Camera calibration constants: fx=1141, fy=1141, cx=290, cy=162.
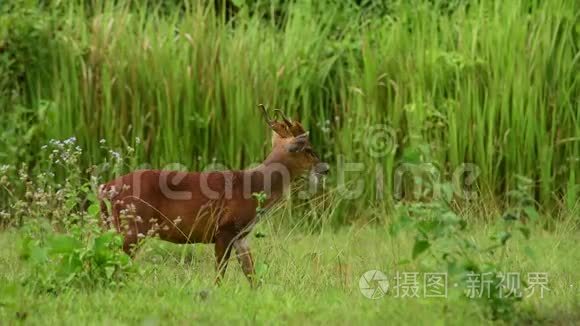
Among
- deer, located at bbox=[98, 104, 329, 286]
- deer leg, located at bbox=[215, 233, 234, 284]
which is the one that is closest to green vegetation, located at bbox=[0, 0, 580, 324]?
deer, located at bbox=[98, 104, 329, 286]

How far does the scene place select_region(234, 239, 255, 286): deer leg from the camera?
641cm

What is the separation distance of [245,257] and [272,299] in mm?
1059

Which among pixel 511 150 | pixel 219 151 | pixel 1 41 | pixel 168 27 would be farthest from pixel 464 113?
pixel 1 41

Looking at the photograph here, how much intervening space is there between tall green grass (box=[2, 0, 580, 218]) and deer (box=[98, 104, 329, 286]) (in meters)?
2.27

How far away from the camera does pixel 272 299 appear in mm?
5418

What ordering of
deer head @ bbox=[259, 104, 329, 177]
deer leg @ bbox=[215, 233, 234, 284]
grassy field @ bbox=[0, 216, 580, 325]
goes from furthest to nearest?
1. deer head @ bbox=[259, 104, 329, 177]
2. deer leg @ bbox=[215, 233, 234, 284]
3. grassy field @ bbox=[0, 216, 580, 325]

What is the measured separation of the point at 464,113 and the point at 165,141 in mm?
2362

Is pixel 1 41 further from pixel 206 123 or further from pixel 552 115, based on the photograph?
pixel 552 115

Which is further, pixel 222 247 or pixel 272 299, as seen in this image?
pixel 222 247

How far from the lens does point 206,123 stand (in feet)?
29.7

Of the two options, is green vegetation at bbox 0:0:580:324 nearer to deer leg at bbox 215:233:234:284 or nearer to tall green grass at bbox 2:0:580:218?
tall green grass at bbox 2:0:580:218

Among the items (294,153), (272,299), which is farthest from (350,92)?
(272,299)

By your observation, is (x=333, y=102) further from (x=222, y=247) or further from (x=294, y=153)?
(x=222, y=247)

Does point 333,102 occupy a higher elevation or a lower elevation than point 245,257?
higher
